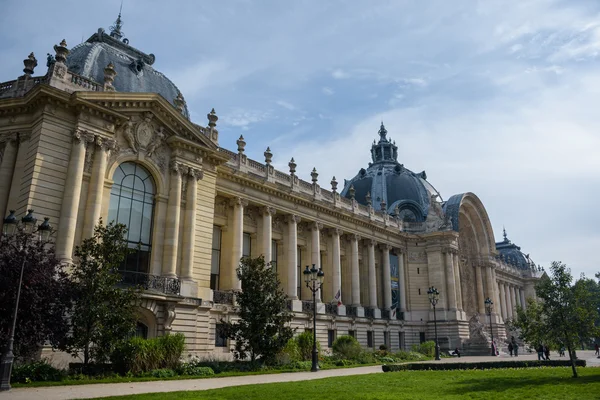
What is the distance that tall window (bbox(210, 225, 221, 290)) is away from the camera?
33094mm

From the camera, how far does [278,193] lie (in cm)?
3753

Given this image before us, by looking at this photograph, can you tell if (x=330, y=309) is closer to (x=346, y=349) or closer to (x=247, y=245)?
(x=346, y=349)

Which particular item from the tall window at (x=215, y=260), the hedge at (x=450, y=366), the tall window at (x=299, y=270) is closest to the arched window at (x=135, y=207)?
the tall window at (x=215, y=260)

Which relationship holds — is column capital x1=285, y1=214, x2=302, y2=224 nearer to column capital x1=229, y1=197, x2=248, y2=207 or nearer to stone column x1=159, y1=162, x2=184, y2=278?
column capital x1=229, y1=197, x2=248, y2=207

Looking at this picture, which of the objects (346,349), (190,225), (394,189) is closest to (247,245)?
(190,225)

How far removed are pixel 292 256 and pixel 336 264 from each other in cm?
628

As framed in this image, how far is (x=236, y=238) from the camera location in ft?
109

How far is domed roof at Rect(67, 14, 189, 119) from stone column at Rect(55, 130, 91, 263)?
22.0ft

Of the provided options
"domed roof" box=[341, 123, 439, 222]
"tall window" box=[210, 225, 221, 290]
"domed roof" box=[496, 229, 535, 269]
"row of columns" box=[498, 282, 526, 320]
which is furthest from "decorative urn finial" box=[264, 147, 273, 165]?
"domed roof" box=[496, 229, 535, 269]

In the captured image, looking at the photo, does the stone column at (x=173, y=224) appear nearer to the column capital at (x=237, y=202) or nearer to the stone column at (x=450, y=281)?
the column capital at (x=237, y=202)

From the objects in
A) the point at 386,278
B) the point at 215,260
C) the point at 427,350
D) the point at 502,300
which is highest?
the point at 386,278

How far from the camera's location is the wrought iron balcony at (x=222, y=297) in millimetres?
30688

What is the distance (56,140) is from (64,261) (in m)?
5.95

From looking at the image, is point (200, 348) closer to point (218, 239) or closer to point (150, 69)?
point (218, 239)
